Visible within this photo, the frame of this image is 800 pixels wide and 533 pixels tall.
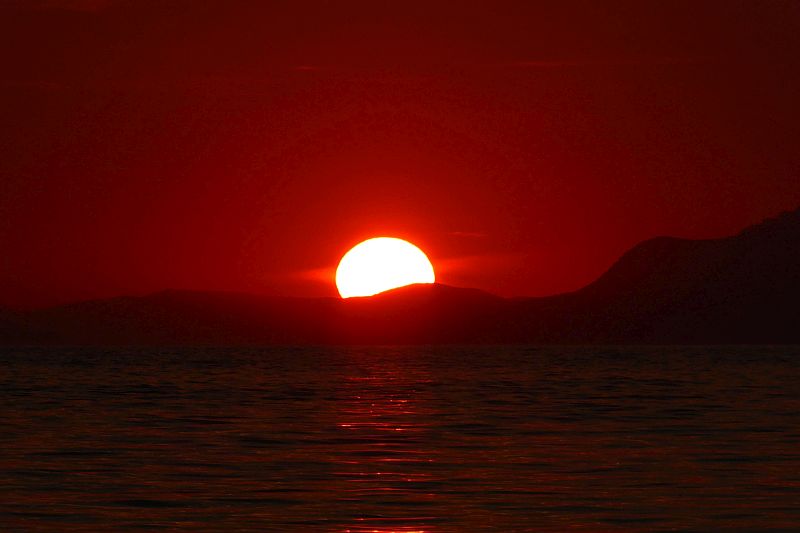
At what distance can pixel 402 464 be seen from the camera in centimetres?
3244

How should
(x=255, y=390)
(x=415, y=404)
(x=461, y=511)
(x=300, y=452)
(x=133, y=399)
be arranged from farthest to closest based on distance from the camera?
(x=255, y=390), (x=133, y=399), (x=415, y=404), (x=300, y=452), (x=461, y=511)

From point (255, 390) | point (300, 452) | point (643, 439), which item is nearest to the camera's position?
point (300, 452)

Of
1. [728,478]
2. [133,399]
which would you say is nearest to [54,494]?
[728,478]

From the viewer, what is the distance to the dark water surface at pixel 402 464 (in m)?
24.0

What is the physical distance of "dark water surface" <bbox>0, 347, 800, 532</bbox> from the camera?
24.0 metres

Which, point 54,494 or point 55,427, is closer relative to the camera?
point 54,494

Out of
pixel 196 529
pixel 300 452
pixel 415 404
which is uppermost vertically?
pixel 415 404

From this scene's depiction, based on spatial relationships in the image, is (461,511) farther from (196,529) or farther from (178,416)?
(178,416)

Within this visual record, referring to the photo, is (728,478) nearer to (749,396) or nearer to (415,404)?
(415,404)

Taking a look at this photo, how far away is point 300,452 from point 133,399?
97.1ft

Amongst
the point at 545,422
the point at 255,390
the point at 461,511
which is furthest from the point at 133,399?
the point at 461,511

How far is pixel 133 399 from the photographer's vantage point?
63.8 m

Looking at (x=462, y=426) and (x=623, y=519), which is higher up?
(x=462, y=426)

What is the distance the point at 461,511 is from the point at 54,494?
7880mm
